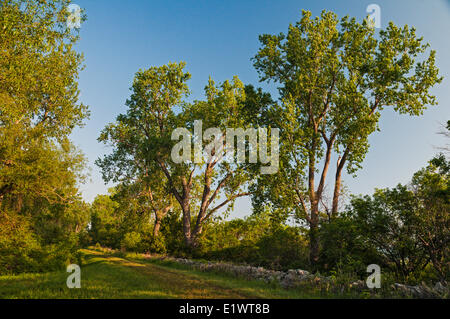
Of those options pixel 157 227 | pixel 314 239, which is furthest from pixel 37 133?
pixel 314 239

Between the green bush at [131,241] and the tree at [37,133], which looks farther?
the green bush at [131,241]

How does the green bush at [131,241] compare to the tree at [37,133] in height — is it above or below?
below

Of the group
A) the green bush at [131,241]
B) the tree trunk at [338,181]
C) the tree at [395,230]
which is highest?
the tree trunk at [338,181]

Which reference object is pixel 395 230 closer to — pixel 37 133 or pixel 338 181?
pixel 338 181

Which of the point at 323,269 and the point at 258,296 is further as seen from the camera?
the point at 323,269

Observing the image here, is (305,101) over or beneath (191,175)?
over

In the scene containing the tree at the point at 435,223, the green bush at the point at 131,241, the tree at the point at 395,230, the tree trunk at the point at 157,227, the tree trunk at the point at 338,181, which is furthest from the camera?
the green bush at the point at 131,241

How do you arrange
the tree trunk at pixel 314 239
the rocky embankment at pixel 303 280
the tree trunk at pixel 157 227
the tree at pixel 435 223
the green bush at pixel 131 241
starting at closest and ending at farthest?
1. the rocky embankment at pixel 303 280
2. the tree at pixel 435 223
3. the tree trunk at pixel 314 239
4. the tree trunk at pixel 157 227
5. the green bush at pixel 131 241

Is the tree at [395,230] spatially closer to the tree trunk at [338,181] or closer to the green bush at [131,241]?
the tree trunk at [338,181]

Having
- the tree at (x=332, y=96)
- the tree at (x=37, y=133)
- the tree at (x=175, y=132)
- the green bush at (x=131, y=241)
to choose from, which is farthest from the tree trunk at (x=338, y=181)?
the green bush at (x=131, y=241)

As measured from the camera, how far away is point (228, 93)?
27422mm
